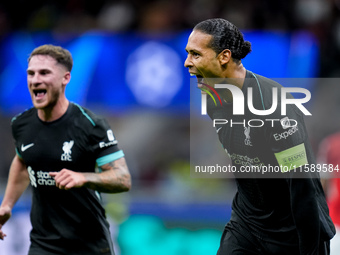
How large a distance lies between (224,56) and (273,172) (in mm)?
845

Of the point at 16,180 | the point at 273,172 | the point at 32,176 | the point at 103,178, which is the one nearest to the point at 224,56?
the point at 273,172

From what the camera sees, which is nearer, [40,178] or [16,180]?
[40,178]

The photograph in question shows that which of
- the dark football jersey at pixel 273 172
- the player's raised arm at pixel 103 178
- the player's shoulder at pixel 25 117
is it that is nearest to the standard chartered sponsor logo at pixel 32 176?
the player's shoulder at pixel 25 117

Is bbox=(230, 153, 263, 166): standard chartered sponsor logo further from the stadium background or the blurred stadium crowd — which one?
the blurred stadium crowd

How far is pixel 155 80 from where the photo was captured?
10500mm

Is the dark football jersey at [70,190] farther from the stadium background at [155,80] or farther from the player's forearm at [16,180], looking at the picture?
the stadium background at [155,80]

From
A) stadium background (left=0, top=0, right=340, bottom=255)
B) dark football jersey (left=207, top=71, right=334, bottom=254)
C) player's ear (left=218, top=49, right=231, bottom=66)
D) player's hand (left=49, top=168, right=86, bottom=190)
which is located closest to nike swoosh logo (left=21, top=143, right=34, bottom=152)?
player's hand (left=49, top=168, right=86, bottom=190)

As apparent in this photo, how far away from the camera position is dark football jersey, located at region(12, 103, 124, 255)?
504 centimetres

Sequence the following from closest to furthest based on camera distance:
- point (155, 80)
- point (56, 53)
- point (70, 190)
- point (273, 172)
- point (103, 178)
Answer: point (273, 172), point (103, 178), point (70, 190), point (56, 53), point (155, 80)

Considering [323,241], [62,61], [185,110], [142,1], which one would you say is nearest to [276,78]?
[185,110]

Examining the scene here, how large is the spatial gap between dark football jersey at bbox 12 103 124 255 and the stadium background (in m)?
3.49

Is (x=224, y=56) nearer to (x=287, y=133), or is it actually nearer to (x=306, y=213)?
(x=287, y=133)

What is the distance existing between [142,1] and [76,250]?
27.3 feet

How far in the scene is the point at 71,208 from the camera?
5.07 m
